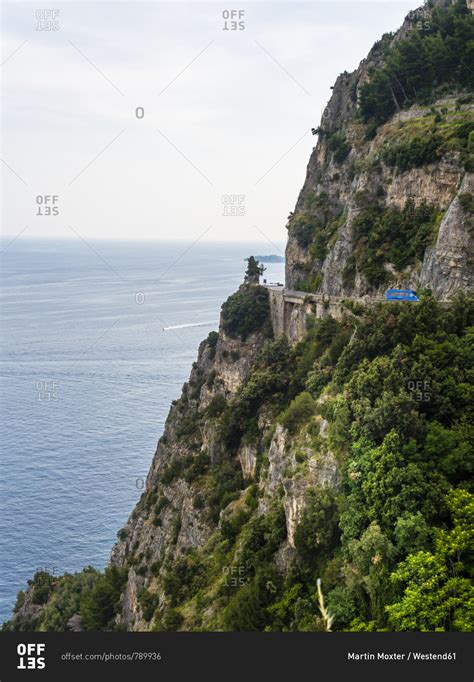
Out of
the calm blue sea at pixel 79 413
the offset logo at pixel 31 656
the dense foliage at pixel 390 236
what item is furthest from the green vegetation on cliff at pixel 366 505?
the calm blue sea at pixel 79 413

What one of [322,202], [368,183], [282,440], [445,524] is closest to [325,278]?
[368,183]

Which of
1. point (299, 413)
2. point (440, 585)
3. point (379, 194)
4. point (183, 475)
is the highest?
point (379, 194)

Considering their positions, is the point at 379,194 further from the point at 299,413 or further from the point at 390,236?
the point at 299,413

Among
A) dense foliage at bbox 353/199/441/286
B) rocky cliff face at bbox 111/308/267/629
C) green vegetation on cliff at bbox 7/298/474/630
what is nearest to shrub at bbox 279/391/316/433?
green vegetation on cliff at bbox 7/298/474/630

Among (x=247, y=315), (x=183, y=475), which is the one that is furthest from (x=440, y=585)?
(x=247, y=315)

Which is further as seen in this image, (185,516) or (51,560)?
(51,560)

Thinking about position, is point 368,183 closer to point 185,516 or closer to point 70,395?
point 185,516

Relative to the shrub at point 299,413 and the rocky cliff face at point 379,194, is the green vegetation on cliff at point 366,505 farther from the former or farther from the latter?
the rocky cliff face at point 379,194
